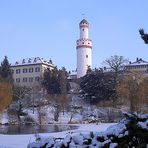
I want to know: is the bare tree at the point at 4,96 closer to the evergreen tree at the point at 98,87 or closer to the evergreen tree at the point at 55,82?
the evergreen tree at the point at 98,87

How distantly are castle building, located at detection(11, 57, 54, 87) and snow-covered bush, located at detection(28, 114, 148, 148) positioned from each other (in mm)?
84312

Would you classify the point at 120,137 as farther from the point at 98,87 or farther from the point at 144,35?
the point at 98,87

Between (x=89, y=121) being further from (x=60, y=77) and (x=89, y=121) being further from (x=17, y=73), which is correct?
(x=17, y=73)

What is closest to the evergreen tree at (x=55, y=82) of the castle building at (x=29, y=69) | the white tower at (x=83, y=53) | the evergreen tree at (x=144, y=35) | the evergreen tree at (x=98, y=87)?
the evergreen tree at (x=98, y=87)

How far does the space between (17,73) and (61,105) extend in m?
44.8

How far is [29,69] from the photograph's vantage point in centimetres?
9531

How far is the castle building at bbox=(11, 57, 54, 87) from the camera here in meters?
93.4

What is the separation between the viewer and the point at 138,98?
46500 mm

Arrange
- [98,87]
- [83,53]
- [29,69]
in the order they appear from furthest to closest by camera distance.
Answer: [29,69], [83,53], [98,87]

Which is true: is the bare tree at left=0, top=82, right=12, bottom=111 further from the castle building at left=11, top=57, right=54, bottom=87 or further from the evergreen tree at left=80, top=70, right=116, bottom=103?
the castle building at left=11, top=57, right=54, bottom=87

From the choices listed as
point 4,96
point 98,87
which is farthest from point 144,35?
point 98,87

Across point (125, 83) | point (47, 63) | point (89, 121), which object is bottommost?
point (89, 121)

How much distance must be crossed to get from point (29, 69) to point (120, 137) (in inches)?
3473

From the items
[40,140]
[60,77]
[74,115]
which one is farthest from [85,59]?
[40,140]
